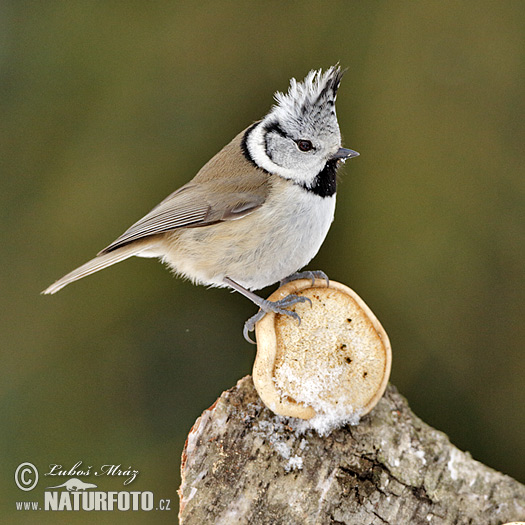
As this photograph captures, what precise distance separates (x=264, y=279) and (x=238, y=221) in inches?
7.8

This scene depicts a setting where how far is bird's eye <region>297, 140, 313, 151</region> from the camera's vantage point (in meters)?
1.92

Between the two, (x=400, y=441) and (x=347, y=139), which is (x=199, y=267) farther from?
(x=347, y=139)

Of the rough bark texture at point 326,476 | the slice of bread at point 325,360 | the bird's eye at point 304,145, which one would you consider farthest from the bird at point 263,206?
the rough bark texture at point 326,476

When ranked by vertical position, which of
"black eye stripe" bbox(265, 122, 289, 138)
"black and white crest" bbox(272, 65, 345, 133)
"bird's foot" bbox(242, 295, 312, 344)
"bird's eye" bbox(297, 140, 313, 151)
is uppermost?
"black and white crest" bbox(272, 65, 345, 133)

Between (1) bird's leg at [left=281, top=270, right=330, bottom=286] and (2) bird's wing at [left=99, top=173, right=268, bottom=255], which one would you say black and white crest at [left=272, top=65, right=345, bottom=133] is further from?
(1) bird's leg at [left=281, top=270, right=330, bottom=286]

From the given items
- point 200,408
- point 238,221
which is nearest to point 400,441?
point 238,221

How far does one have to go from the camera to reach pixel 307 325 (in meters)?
1.73
